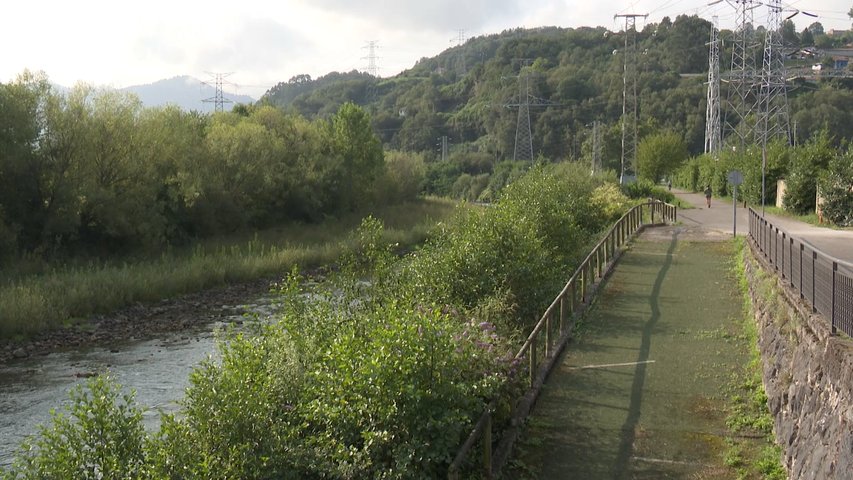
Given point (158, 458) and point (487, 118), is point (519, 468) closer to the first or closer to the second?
point (158, 458)

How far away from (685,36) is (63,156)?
106627 millimetres

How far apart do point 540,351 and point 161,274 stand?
22194 mm

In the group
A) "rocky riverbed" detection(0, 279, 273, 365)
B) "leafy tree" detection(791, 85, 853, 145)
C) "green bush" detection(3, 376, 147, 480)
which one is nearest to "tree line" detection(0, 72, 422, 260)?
"rocky riverbed" detection(0, 279, 273, 365)

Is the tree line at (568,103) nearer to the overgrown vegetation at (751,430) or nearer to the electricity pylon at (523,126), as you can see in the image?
the electricity pylon at (523,126)

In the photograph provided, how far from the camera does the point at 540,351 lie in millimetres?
13617

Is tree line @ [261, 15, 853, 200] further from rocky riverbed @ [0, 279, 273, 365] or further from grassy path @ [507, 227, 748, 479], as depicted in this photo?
grassy path @ [507, 227, 748, 479]

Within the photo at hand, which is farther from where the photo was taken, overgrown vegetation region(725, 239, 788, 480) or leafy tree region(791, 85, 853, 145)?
leafy tree region(791, 85, 853, 145)

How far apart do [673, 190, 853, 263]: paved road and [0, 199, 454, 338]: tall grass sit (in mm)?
17699

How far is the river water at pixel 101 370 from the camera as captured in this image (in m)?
15.5

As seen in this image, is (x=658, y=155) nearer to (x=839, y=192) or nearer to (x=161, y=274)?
(x=839, y=192)

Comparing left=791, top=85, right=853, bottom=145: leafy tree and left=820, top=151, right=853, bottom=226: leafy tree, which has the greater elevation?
left=791, top=85, right=853, bottom=145: leafy tree

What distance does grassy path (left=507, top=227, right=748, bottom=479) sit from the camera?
9.55 m

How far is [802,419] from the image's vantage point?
29.6 feet

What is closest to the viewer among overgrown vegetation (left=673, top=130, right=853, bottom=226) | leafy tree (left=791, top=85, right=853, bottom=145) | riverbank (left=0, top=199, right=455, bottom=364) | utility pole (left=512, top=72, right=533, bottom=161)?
riverbank (left=0, top=199, right=455, bottom=364)
